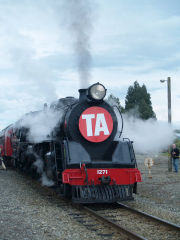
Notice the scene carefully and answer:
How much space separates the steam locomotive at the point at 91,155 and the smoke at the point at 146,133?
1.69 metres

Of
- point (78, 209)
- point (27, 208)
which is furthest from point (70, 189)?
point (27, 208)

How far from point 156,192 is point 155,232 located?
15.3 feet

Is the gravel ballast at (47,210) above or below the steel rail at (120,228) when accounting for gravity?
below

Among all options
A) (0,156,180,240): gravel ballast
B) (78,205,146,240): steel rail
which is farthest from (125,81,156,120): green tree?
(78,205,146,240): steel rail

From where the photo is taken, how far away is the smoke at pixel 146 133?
9.96 meters

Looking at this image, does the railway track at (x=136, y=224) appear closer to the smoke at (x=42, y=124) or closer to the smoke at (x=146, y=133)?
the smoke at (x=42, y=124)

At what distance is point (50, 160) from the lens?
8.11 metres

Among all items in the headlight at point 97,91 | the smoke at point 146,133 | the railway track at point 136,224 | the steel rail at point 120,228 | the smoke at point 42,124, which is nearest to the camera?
the steel rail at point 120,228

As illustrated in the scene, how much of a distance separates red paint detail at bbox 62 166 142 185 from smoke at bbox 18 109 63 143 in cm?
172

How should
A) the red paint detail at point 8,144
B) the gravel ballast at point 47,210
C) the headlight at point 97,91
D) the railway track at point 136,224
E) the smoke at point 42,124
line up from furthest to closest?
1. the red paint detail at point 8,144
2. the smoke at point 42,124
3. the headlight at point 97,91
4. the gravel ballast at point 47,210
5. the railway track at point 136,224

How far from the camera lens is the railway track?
519cm

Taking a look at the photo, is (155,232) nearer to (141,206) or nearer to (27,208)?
(141,206)

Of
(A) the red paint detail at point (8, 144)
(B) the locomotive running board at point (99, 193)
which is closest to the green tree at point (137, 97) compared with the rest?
(A) the red paint detail at point (8, 144)

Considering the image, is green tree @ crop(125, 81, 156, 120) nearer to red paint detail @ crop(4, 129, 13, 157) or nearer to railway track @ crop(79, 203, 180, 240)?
red paint detail @ crop(4, 129, 13, 157)
